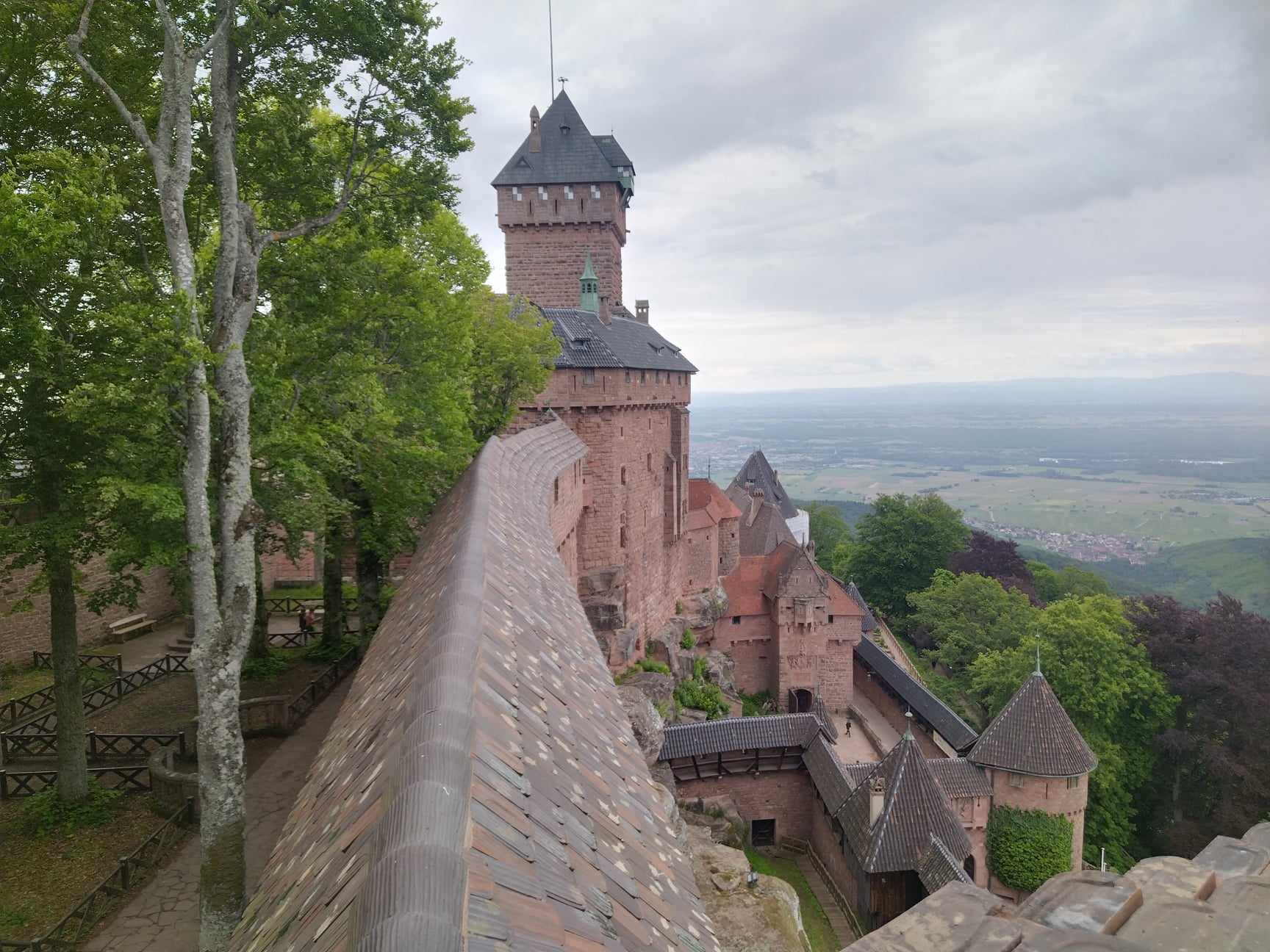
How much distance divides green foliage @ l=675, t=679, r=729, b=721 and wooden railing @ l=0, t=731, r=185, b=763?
1931 cm

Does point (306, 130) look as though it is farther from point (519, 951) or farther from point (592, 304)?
point (592, 304)

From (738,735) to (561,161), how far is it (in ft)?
78.6

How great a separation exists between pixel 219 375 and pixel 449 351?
8.06 m

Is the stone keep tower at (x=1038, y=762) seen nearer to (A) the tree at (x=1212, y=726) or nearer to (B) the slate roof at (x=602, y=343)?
(A) the tree at (x=1212, y=726)

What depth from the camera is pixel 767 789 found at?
1037 inches

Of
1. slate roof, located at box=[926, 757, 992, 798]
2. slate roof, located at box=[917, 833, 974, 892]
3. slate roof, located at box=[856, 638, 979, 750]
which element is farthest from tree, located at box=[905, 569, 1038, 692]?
slate roof, located at box=[917, 833, 974, 892]

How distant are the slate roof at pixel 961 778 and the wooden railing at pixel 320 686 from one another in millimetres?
18318

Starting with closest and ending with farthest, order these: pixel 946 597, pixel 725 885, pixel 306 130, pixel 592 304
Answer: pixel 306 130, pixel 725 885, pixel 592 304, pixel 946 597

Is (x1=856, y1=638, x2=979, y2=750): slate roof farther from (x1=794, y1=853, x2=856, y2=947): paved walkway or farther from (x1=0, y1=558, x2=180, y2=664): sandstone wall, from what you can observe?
(x1=0, y1=558, x2=180, y2=664): sandstone wall

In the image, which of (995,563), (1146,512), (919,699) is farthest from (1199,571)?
(919,699)

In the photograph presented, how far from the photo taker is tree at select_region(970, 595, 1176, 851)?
107ft

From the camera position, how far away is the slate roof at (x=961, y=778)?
24641 millimetres

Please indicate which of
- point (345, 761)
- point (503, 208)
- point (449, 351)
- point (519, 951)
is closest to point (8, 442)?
point (449, 351)

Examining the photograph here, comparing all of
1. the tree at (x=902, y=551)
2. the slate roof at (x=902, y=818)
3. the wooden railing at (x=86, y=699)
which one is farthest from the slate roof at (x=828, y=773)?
the tree at (x=902, y=551)
